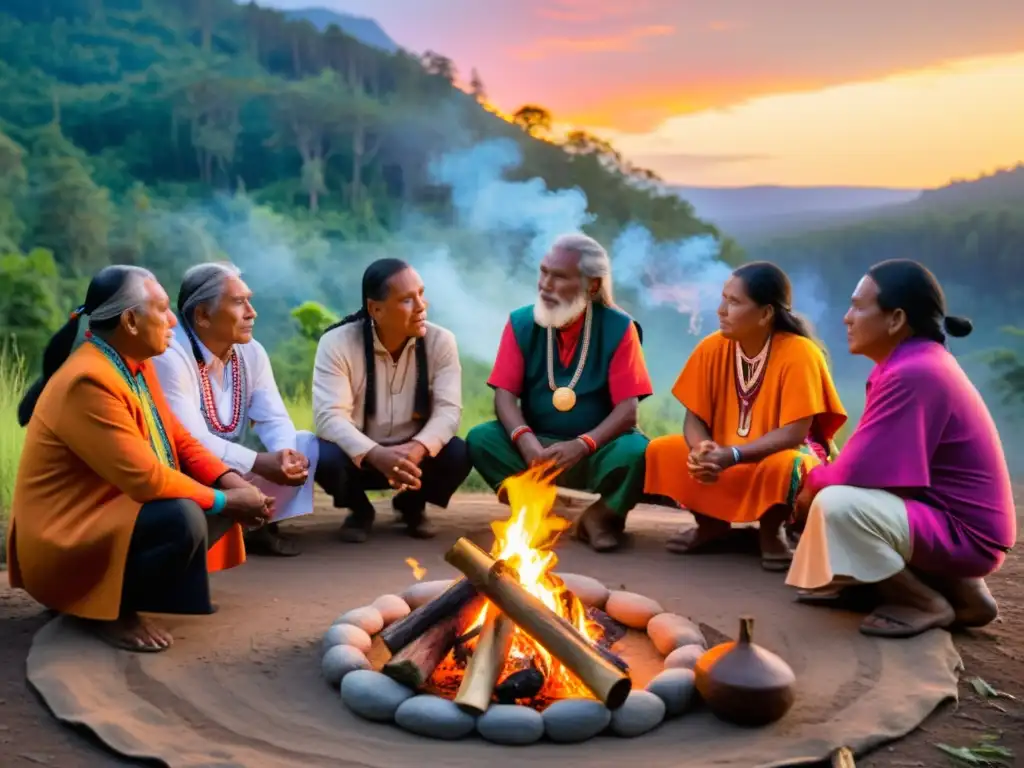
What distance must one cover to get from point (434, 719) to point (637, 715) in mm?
734

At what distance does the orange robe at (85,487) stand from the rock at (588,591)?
1.71 m

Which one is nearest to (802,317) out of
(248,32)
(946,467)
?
(946,467)

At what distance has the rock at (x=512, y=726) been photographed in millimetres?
3873

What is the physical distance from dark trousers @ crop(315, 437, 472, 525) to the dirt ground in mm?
1742

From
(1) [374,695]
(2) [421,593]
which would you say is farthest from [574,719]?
(2) [421,593]

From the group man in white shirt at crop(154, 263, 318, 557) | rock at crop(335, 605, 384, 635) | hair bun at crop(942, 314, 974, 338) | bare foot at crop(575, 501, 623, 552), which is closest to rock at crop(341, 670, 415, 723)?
rock at crop(335, 605, 384, 635)

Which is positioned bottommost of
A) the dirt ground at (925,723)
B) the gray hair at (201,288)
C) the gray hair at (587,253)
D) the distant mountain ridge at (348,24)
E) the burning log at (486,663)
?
the dirt ground at (925,723)

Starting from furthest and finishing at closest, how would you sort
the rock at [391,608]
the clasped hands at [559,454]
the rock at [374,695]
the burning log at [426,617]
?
1. the clasped hands at [559,454]
2. the rock at [391,608]
3. the burning log at [426,617]
4. the rock at [374,695]

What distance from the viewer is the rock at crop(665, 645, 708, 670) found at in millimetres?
4348

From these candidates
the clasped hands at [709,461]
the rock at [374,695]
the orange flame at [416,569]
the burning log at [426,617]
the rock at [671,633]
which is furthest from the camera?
the clasped hands at [709,461]

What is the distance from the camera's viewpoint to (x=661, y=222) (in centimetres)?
1364

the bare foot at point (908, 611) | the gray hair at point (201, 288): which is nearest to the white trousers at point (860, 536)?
the bare foot at point (908, 611)

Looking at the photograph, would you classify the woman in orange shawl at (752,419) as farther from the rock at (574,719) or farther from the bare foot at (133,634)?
the bare foot at (133,634)

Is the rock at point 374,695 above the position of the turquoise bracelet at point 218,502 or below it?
below
